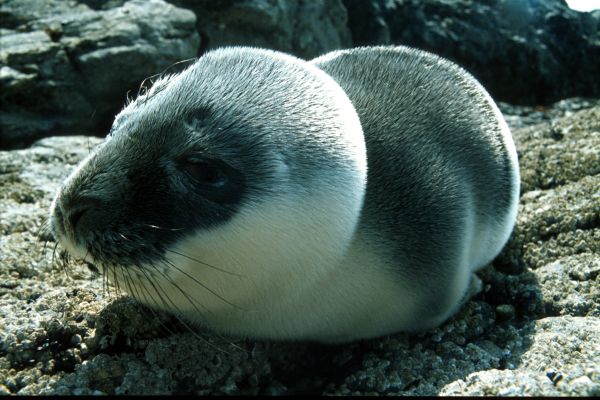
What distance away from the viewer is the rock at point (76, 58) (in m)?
6.36

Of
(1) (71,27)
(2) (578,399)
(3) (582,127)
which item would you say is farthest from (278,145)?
(1) (71,27)

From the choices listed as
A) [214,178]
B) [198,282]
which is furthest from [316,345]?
[214,178]

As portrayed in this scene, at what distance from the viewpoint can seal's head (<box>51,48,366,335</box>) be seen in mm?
2752

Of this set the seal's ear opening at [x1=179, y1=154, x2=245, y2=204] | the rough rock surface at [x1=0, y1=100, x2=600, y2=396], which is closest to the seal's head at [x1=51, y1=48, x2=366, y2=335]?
the seal's ear opening at [x1=179, y1=154, x2=245, y2=204]

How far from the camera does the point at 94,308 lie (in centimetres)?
325

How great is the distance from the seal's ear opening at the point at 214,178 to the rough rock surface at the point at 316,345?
0.63 metres

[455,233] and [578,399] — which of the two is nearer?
[578,399]

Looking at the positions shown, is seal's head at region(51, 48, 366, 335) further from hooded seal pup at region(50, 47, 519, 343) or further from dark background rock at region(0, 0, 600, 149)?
dark background rock at region(0, 0, 600, 149)

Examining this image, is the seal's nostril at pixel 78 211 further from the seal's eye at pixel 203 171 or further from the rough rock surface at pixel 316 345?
the rough rock surface at pixel 316 345

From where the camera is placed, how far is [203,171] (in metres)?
2.86

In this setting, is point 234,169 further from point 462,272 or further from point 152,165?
point 462,272

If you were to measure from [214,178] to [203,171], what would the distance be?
0.06 metres

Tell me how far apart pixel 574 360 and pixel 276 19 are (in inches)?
219

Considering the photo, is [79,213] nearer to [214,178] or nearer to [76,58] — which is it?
[214,178]
